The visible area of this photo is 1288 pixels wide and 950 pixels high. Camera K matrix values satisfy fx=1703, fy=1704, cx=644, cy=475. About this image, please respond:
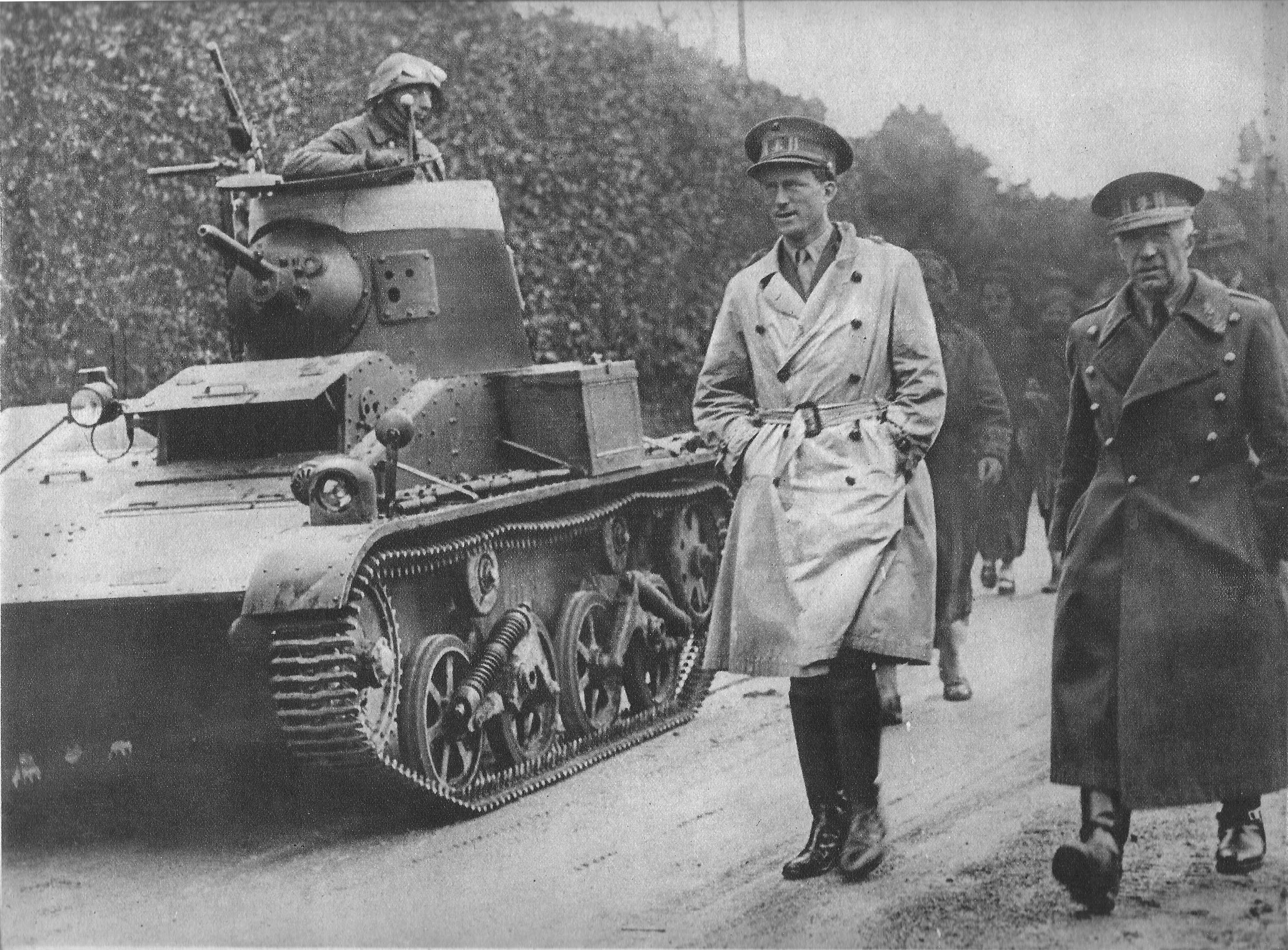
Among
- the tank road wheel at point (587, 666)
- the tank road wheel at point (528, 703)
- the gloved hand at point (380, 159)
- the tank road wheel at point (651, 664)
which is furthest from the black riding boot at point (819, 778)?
the gloved hand at point (380, 159)

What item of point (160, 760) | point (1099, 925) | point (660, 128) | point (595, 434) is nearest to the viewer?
point (1099, 925)

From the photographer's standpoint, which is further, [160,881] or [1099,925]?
[160,881]

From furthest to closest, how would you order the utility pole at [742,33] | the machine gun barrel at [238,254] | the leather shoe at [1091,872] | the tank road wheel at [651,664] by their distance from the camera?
the tank road wheel at [651,664]
the machine gun barrel at [238,254]
the utility pole at [742,33]
the leather shoe at [1091,872]

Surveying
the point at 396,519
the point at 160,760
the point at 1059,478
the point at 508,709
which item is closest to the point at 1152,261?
the point at 1059,478

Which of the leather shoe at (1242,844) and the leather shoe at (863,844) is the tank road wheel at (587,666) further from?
the leather shoe at (1242,844)

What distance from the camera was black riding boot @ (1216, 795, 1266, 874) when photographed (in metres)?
5.20

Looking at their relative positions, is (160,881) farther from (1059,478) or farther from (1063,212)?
(1063,212)

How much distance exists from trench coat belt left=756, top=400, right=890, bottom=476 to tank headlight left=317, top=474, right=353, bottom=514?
Answer: 1.79m

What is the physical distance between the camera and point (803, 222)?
575 cm

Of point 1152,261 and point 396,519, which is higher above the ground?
point 1152,261

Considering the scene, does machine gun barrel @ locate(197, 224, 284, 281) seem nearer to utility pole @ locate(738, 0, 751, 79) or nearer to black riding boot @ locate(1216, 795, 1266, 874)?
utility pole @ locate(738, 0, 751, 79)

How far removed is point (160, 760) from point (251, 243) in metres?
2.69

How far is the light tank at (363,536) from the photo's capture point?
21.3 feet

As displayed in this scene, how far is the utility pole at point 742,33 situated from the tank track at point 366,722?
2.36 metres
